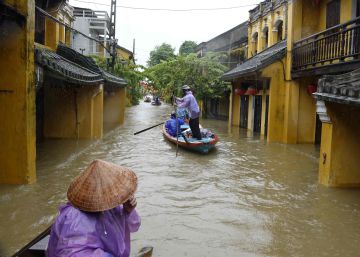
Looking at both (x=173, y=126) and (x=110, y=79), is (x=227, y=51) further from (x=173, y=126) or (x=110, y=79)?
(x=173, y=126)

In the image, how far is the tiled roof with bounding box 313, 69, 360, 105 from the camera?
6645mm

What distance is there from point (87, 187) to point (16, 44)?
6.11 metres

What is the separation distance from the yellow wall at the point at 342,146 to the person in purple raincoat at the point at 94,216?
268 inches

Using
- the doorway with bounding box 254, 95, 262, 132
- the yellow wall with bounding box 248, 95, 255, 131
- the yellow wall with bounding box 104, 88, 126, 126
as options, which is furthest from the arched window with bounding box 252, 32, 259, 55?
the yellow wall with bounding box 104, 88, 126, 126

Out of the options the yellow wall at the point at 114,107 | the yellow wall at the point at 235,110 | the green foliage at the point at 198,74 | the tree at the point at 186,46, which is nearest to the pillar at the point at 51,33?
the yellow wall at the point at 114,107

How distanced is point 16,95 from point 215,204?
4.57m

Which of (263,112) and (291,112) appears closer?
(291,112)

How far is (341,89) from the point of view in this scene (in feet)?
23.2

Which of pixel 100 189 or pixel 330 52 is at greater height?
pixel 330 52

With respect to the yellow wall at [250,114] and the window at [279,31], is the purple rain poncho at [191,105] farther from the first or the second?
the window at [279,31]

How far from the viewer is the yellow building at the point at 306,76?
28.0 feet

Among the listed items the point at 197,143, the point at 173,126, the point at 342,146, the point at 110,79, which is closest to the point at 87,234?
the point at 342,146

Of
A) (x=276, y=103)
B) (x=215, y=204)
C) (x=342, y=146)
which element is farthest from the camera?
(x=276, y=103)

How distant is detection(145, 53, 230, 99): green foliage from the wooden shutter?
11320 millimetres
